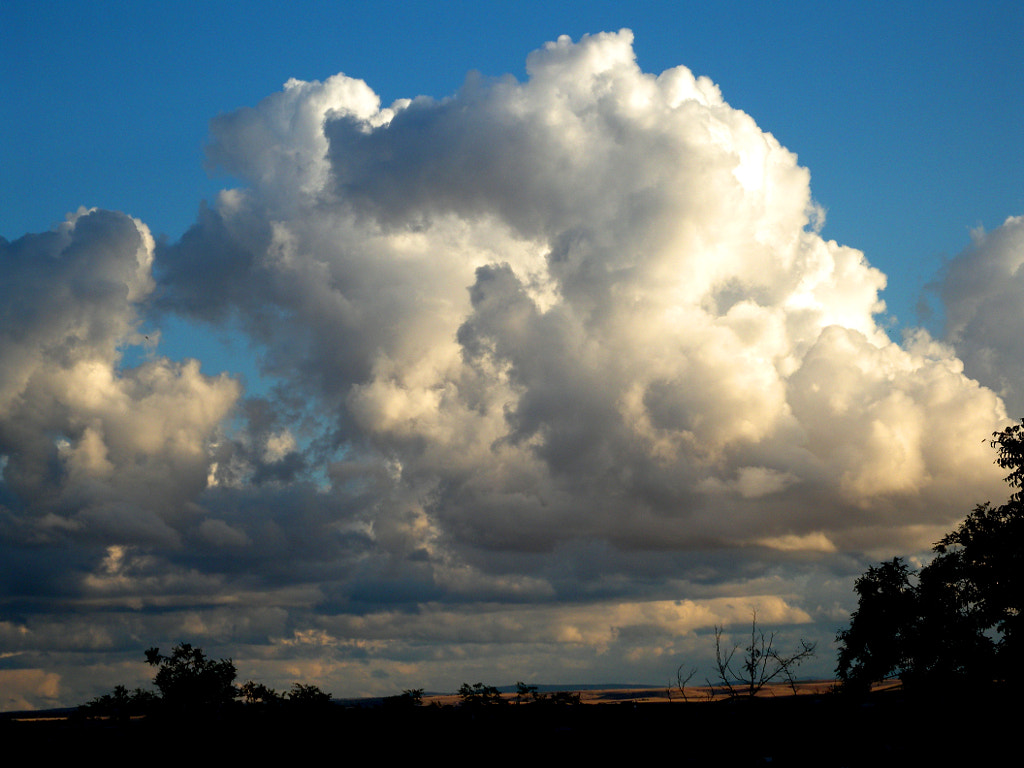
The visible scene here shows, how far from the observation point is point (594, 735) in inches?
925

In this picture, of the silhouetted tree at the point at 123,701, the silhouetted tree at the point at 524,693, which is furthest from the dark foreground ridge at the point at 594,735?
the silhouetted tree at the point at 123,701

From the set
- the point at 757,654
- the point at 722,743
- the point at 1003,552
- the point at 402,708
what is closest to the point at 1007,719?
the point at 722,743

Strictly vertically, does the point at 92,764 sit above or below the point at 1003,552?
below

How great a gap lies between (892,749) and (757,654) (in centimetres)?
1451

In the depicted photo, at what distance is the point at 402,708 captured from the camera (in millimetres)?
26812

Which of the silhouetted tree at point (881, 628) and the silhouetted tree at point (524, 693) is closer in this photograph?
the silhouetted tree at point (524, 693)

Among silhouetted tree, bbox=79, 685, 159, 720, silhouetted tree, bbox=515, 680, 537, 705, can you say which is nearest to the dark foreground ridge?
silhouetted tree, bbox=515, 680, 537, 705

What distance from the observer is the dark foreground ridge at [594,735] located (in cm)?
2184

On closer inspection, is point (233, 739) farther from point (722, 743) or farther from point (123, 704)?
point (123, 704)

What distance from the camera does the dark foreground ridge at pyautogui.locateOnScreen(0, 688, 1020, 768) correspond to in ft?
71.7

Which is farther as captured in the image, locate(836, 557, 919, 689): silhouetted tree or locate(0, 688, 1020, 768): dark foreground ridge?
locate(836, 557, 919, 689): silhouetted tree

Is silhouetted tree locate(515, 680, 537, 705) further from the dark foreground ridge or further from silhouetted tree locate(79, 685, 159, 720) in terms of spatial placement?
silhouetted tree locate(79, 685, 159, 720)

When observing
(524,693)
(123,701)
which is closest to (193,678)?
(123,701)

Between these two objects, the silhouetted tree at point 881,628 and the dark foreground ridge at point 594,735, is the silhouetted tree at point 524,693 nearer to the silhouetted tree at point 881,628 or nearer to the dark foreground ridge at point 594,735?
the dark foreground ridge at point 594,735
